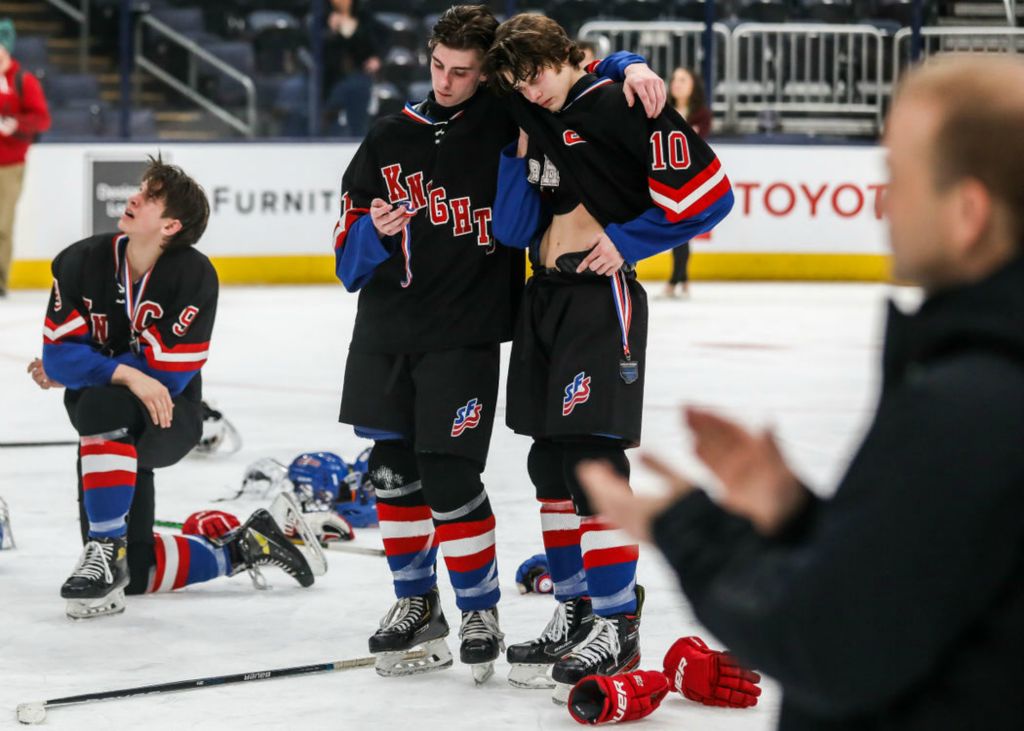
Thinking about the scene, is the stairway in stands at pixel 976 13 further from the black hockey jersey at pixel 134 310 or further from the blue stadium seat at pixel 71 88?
the black hockey jersey at pixel 134 310

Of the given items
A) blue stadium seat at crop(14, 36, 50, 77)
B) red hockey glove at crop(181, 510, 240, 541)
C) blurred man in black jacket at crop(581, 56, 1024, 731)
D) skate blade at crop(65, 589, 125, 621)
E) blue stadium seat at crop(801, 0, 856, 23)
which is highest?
blue stadium seat at crop(801, 0, 856, 23)

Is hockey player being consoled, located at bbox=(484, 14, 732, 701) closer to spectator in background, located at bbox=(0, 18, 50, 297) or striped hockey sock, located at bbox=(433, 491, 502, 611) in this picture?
→ striped hockey sock, located at bbox=(433, 491, 502, 611)

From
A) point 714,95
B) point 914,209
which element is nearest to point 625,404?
point 914,209

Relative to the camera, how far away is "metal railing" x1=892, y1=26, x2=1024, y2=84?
1292cm

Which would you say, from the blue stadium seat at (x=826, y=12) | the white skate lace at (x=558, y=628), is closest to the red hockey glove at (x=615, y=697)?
the white skate lace at (x=558, y=628)

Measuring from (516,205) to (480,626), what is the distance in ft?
2.85

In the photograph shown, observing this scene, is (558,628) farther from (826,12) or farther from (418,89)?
(826,12)

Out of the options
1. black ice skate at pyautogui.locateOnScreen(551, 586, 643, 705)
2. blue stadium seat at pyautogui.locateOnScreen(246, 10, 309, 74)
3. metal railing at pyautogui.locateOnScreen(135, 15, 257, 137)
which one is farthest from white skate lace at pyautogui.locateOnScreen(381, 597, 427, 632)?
blue stadium seat at pyautogui.locateOnScreen(246, 10, 309, 74)

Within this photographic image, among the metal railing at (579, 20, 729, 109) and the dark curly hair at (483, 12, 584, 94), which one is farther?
the metal railing at (579, 20, 729, 109)

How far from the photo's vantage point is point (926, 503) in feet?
3.51

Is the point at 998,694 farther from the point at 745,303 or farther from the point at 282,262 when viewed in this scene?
the point at 282,262

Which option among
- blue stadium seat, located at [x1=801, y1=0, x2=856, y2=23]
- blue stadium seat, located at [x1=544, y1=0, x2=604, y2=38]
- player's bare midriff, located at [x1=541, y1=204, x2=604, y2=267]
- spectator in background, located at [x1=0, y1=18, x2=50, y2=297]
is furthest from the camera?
blue stadium seat, located at [x1=801, y1=0, x2=856, y2=23]

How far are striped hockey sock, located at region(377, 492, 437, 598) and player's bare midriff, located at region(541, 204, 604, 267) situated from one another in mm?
620

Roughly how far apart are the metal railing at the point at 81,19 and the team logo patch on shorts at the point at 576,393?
434 inches
